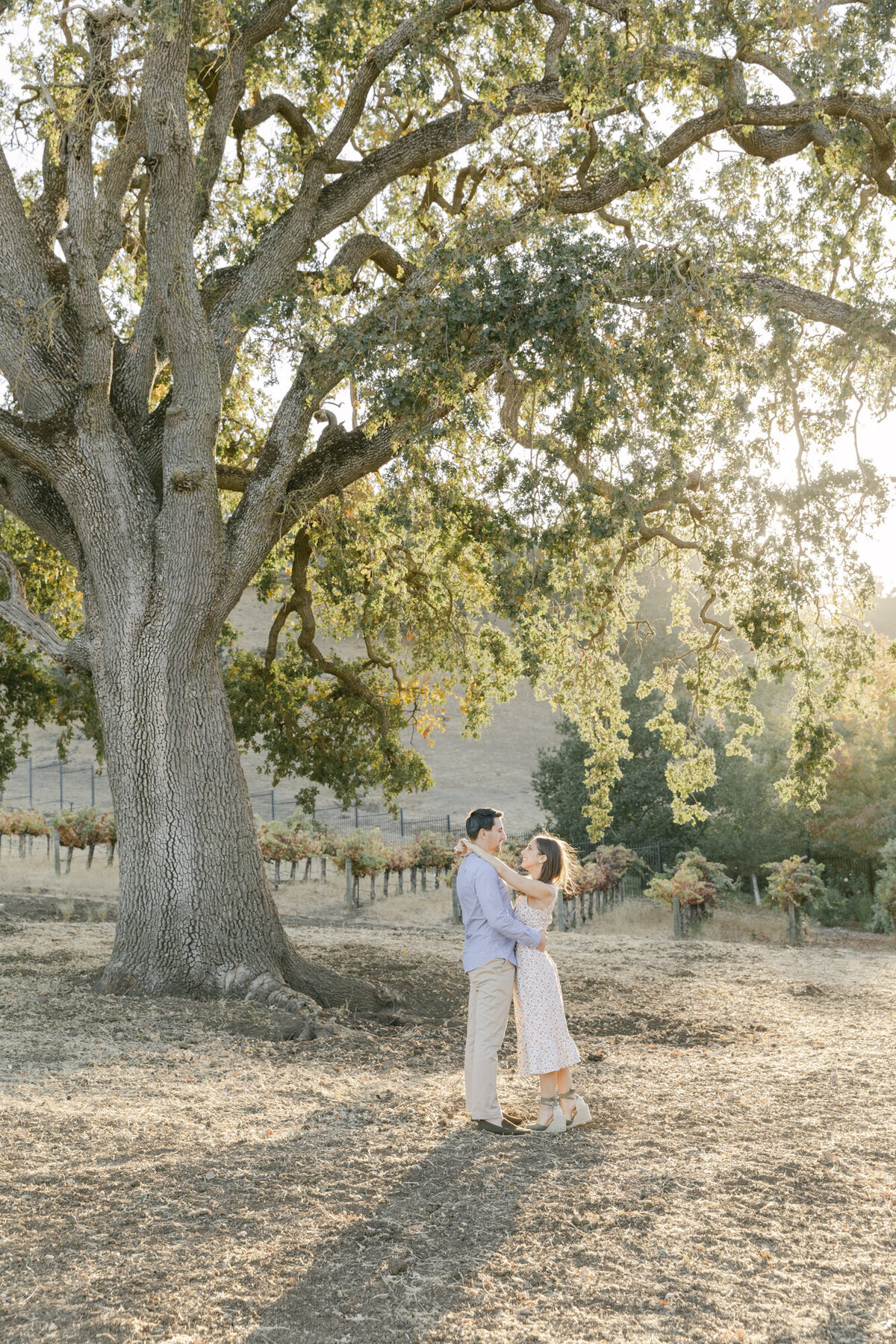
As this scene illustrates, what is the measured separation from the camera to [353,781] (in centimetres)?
1406

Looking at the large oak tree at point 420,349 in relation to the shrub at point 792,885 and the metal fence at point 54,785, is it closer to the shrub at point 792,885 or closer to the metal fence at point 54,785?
the shrub at point 792,885

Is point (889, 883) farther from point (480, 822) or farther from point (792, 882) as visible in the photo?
point (480, 822)

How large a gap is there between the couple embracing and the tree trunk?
3.46 meters

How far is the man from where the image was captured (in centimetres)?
552

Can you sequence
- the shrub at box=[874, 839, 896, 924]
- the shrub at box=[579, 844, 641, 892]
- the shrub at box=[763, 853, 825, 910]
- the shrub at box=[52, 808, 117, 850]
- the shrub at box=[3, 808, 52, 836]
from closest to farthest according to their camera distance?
the shrub at box=[763, 853, 825, 910] < the shrub at box=[874, 839, 896, 924] < the shrub at box=[579, 844, 641, 892] < the shrub at box=[52, 808, 117, 850] < the shrub at box=[3, 808, 52, 836]

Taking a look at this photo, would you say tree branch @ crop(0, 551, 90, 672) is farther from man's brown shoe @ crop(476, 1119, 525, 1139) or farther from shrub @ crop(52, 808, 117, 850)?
shrub @ crop(52, 808, 117, 850)

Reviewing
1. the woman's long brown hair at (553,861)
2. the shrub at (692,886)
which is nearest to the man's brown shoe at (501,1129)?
the woman's long brown hair at (553,861)

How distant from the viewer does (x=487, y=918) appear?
5.56 metres

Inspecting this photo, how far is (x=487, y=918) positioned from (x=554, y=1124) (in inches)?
44.7

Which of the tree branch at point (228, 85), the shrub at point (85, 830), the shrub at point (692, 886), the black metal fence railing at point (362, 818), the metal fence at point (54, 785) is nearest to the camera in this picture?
the tree branch at point (228, 85)

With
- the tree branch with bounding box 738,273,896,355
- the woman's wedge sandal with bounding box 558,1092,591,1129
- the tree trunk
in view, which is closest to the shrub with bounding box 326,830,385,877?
the tree trunk

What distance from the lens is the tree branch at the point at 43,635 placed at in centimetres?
968

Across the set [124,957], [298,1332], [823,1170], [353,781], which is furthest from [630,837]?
[298,1332]

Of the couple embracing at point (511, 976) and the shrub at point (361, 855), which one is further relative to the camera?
the shrub at point (361, 855)
